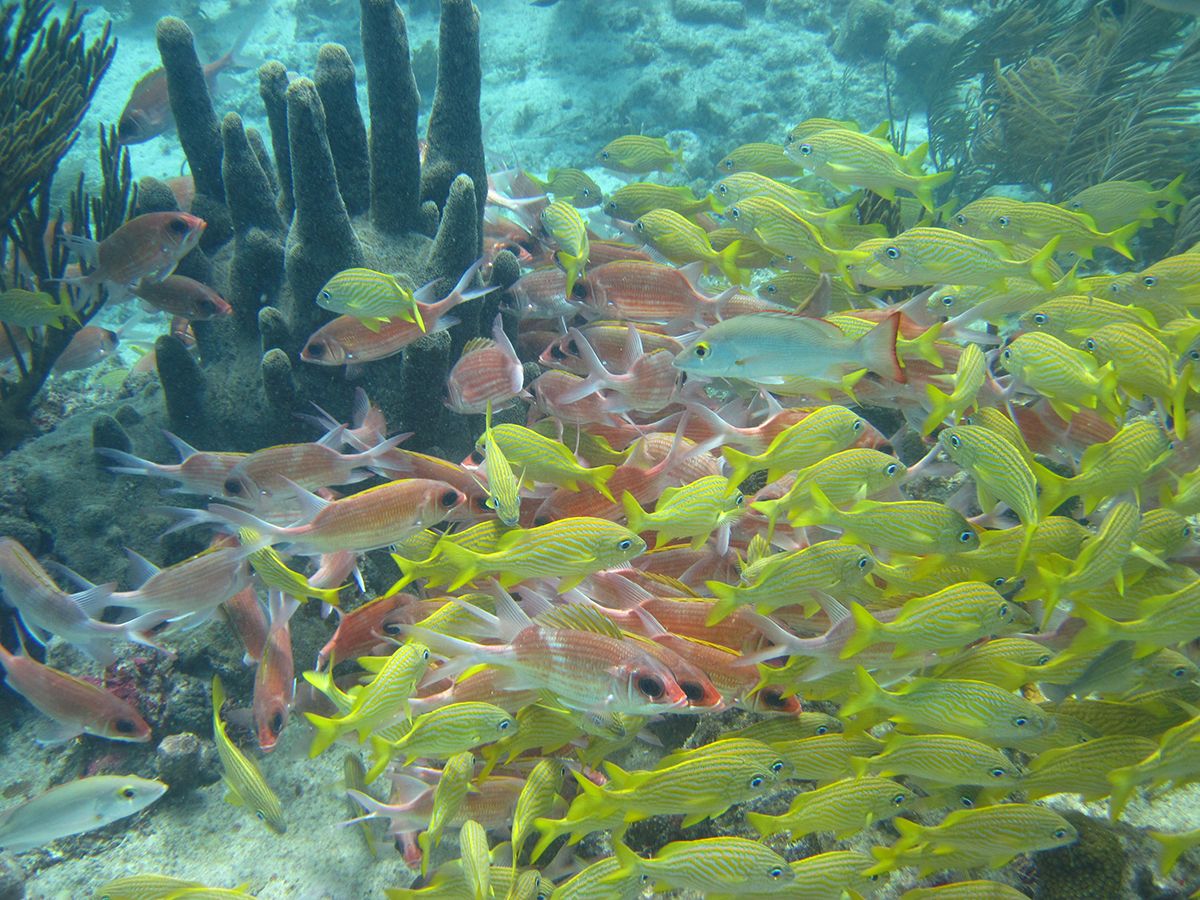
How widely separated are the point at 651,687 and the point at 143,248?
13.8 feet

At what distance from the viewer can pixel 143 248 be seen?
4.02 meters

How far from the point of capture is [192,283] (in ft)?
13.6

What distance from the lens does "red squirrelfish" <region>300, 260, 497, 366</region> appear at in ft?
11.4

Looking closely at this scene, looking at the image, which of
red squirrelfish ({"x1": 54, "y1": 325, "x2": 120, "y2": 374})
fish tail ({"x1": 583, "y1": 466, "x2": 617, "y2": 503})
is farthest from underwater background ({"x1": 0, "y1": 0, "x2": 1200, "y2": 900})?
red squirrelfish ({"x1": 54, "y1": 325, "x2": 120, "y2": 374})

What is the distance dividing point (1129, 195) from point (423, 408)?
5.44 metres

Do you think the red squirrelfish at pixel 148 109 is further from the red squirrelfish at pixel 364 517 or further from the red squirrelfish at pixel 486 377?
the red squirrelfish at pixel 364 517

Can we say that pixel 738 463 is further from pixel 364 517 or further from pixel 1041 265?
pixel 1041 265

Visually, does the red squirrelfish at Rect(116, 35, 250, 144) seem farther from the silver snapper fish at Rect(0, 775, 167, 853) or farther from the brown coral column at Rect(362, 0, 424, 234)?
the silver snapper fish at Rect(0, 775, 167, 853)

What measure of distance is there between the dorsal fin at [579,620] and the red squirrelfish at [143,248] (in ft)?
11.8

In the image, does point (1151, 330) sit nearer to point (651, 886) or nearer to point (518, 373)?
point (518, 373)

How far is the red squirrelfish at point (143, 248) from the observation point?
3.98 meters

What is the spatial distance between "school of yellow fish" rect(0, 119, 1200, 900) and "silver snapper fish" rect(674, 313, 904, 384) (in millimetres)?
14

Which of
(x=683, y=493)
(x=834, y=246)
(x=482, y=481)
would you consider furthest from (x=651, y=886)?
(x=834, y=246)

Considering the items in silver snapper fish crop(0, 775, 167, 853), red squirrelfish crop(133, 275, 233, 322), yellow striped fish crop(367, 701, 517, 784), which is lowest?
silver snapper fish crop(0, 775, 167, 853)
